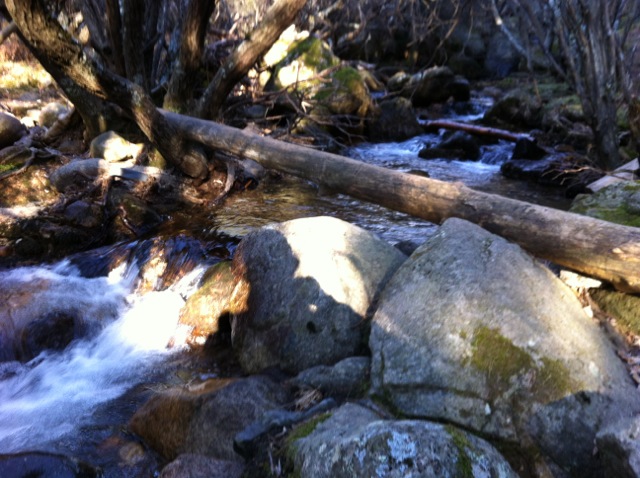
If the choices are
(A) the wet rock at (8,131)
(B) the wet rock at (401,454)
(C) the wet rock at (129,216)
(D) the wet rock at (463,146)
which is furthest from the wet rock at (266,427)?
(D) the wet rock at (463,146)

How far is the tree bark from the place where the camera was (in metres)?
6.50

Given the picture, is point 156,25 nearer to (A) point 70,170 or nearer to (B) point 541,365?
(A) point 70,170

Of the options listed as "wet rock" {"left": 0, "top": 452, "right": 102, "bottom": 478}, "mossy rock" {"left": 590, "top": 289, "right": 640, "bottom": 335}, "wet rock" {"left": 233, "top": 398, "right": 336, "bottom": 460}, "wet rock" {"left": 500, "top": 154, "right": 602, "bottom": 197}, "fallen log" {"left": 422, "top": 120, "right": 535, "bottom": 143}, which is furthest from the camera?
"fallen log" {"left": 422, "top": 120, "right": 535, "bottom": 143}

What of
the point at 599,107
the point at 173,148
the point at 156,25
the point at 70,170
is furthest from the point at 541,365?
the point at 156,25

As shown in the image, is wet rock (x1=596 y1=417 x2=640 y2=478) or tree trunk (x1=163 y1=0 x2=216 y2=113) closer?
wet rock (x1=596 y1=417 x2=640 y2=478)

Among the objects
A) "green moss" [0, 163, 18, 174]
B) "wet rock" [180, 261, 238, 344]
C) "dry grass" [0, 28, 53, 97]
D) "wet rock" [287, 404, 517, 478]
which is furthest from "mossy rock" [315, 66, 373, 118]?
"wet rock" [287, 404, 517, 478]

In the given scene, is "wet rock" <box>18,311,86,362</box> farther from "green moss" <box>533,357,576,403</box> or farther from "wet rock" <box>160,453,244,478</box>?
"green moss" <box>533,357,576,403</box>

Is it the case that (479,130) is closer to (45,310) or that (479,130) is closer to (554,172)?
(554,172)

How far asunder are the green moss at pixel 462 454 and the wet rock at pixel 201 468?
112 cm

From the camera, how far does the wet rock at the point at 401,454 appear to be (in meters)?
1.79

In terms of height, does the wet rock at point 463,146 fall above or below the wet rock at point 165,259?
→ below

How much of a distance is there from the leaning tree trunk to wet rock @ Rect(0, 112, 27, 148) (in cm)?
129

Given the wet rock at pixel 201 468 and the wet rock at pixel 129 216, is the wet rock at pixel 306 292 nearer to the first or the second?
the wet rock at pixel 201 468

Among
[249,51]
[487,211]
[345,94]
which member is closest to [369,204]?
[249,51]
